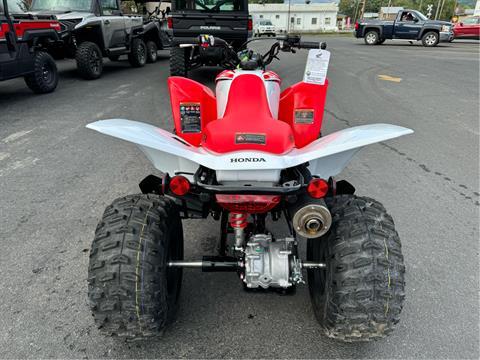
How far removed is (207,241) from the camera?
323 centimetres

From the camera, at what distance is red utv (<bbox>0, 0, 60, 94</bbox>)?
7023 mm

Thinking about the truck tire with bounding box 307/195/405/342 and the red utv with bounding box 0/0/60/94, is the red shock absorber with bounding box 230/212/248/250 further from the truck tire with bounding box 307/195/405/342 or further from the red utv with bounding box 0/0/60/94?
the red utv with bounding box 0/0/60/94

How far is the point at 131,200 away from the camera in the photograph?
2186 millimetres

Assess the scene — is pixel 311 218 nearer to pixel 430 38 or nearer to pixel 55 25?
pixel 55 25

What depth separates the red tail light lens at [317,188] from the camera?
6.38ft

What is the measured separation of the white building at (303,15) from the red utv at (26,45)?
237ft

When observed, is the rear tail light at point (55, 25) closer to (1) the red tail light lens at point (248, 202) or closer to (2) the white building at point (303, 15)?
(1) the red tail light lens at point (248, 202)

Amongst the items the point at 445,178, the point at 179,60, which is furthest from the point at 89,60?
the point at 445,178

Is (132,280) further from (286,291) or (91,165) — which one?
(91,165)

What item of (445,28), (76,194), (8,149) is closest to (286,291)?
(76,194)

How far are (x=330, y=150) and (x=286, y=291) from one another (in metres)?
0.96

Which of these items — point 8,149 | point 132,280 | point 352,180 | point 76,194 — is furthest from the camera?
point 8,149

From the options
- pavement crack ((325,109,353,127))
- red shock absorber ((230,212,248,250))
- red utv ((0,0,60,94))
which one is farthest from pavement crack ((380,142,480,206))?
red utv ((0,0,60,94))

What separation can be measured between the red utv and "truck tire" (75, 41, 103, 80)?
870 mm
